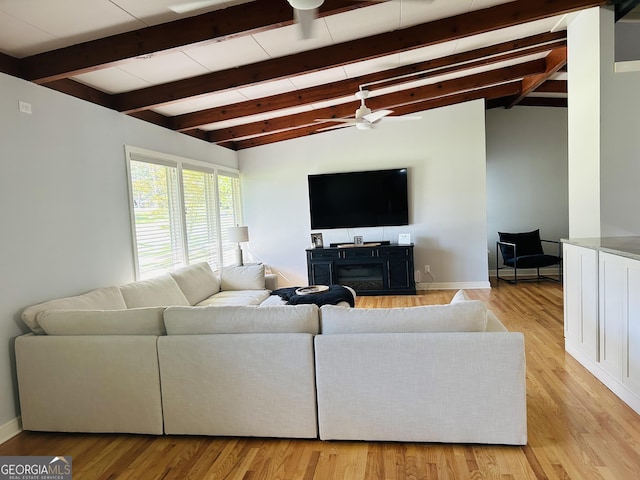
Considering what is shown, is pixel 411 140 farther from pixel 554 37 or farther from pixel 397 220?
pixel 554 37

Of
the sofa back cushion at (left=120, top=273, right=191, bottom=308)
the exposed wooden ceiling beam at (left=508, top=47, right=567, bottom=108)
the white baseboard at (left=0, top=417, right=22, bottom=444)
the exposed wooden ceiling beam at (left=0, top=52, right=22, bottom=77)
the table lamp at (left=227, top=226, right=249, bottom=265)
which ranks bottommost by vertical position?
the white baseboard at (left=0, top=417, right=22, bottom=444)

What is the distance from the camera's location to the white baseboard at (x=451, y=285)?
21.7ft

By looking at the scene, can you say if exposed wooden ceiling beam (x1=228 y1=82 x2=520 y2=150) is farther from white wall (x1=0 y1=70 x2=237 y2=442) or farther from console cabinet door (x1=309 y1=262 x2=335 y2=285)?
white wall (x1=0 y1=70 x2=237 y2=442)

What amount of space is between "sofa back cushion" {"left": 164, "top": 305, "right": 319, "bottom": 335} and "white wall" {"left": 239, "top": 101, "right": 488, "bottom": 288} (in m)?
4.46

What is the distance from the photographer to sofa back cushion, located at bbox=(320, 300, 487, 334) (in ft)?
7.49

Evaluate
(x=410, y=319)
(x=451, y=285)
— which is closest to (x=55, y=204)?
(x=410, y=319)

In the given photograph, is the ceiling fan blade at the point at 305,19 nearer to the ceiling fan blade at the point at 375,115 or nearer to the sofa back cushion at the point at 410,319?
the sofa back cushion at the point at 410,319

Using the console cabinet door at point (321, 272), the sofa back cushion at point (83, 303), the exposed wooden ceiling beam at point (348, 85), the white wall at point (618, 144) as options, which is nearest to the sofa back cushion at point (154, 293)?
the sofa back cushion at point (83, 303)

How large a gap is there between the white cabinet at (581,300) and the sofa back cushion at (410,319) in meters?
1.36

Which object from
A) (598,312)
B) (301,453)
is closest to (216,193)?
(301,453)

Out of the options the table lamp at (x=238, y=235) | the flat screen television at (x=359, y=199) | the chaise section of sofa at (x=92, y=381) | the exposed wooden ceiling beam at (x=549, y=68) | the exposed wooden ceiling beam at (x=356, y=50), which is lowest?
the chaise section of sofa at (x=92, y=381)

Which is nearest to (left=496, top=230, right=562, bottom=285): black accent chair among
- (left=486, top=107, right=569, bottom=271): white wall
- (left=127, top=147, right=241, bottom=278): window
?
(left=486, top=107, right=569, bottom=271): white wall

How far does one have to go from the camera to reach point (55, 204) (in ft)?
10.4

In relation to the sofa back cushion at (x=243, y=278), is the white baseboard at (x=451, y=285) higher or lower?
lower
